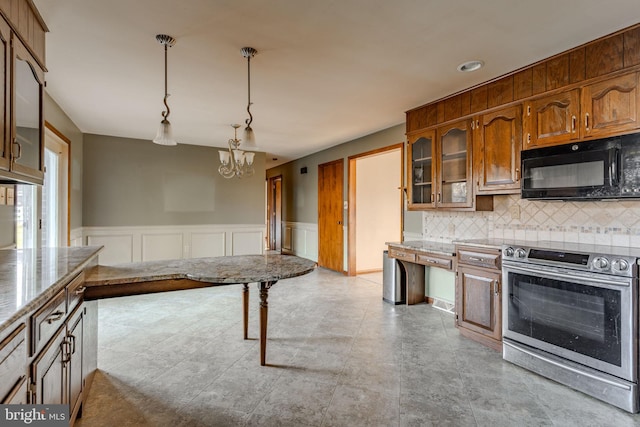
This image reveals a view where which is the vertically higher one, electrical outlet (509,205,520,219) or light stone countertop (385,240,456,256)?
electrical outlet (509,205,520,219)

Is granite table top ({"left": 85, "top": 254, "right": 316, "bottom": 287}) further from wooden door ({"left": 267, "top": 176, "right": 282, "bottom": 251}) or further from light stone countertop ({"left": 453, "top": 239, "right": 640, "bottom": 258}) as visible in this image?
wooden door ({"left": 267, "top": 176, "right": 282, "bottom": 251})

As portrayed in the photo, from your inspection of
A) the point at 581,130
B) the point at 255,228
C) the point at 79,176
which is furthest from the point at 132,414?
the point at 255,228

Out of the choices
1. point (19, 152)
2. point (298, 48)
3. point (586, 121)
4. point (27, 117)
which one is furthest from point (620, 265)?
point (27, 117)

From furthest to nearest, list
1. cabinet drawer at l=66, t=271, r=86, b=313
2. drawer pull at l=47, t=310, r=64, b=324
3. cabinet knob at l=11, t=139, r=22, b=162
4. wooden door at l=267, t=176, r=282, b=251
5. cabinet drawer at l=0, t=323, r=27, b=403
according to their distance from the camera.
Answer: wooden door at l=267, t=176, r=282, b=251
cabinet knob at l=11, t=139, r=22, b=162
cabinet drawer at l=66, t=271, r=86, b=313
drawer pull at l=47, t=310, r=64, b=324
cabinet drawer at l=0, t=323, r=27, b=403

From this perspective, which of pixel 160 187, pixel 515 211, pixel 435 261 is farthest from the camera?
pixel 160 187

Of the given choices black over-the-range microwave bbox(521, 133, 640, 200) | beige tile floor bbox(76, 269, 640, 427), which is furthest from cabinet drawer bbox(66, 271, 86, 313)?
black over-the-range microwave bbox(521, 133, 640, 200)

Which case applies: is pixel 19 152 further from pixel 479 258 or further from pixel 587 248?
pixel 587 248

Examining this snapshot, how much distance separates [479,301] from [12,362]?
3.09 metres

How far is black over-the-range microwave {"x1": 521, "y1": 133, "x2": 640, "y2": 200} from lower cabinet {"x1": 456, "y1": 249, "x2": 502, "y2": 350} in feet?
2.19

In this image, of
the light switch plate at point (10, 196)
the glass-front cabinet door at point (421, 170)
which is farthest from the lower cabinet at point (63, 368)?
the glass-front cabinet door at point (421, 170)

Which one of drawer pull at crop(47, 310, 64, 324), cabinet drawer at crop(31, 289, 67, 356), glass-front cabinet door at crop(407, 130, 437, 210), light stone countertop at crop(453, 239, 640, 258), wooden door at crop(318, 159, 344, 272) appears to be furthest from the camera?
wooden door at crop(318, 159, 344, 272)

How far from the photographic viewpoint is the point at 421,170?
156 inches

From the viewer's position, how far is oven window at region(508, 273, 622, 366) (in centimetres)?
209

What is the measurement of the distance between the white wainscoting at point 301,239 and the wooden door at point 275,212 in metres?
0.48
